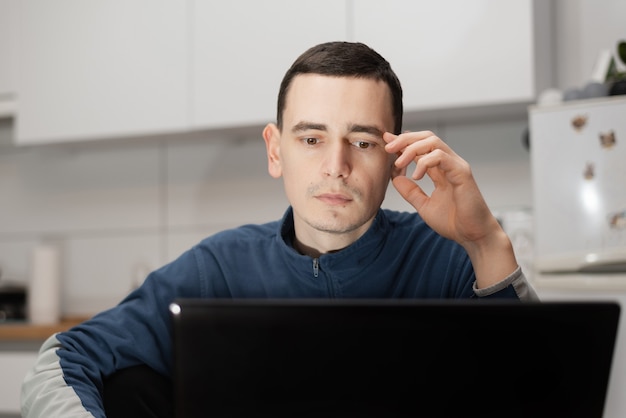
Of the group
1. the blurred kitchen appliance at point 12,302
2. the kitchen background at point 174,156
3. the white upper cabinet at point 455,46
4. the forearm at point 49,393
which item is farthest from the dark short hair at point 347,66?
the blurred kitchen appliance at point 12,302

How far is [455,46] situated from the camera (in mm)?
2307

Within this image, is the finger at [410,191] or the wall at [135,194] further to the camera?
the wall at [135,194]

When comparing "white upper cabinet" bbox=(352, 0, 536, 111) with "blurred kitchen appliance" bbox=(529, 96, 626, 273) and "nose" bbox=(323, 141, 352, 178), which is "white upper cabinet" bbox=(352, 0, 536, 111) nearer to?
"blurred kitchen appliance" bbox=(529, 96, 626, 273)

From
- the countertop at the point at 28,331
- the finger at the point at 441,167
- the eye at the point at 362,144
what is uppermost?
the eye at the point at 362,144

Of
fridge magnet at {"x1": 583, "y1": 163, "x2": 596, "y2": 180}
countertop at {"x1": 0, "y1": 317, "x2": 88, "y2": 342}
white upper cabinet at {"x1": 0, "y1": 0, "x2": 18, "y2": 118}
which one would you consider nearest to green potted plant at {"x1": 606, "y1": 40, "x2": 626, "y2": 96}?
fridge magnet at {"x1": 583, "y1": 163, "x2": 596, "y2": 180}

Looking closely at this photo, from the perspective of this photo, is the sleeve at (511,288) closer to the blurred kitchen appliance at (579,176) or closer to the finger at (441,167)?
the finger at (441,167)

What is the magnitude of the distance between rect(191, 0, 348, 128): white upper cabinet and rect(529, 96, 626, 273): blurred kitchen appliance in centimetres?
68

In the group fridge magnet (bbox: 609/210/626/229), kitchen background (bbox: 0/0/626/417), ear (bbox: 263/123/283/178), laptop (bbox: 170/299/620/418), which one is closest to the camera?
laptop (bbox: 170/299/620/418)

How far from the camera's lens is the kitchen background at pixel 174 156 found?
2.41 meters

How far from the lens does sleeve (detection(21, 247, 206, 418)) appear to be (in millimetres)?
914

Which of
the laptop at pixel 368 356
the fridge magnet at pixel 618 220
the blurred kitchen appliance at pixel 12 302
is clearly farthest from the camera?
the blurred kitchen appliance at pixel 12 302

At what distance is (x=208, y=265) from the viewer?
112 cm

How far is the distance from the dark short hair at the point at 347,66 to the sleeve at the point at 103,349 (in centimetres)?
26

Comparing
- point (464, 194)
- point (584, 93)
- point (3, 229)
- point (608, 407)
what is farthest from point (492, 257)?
point (3, 229)
